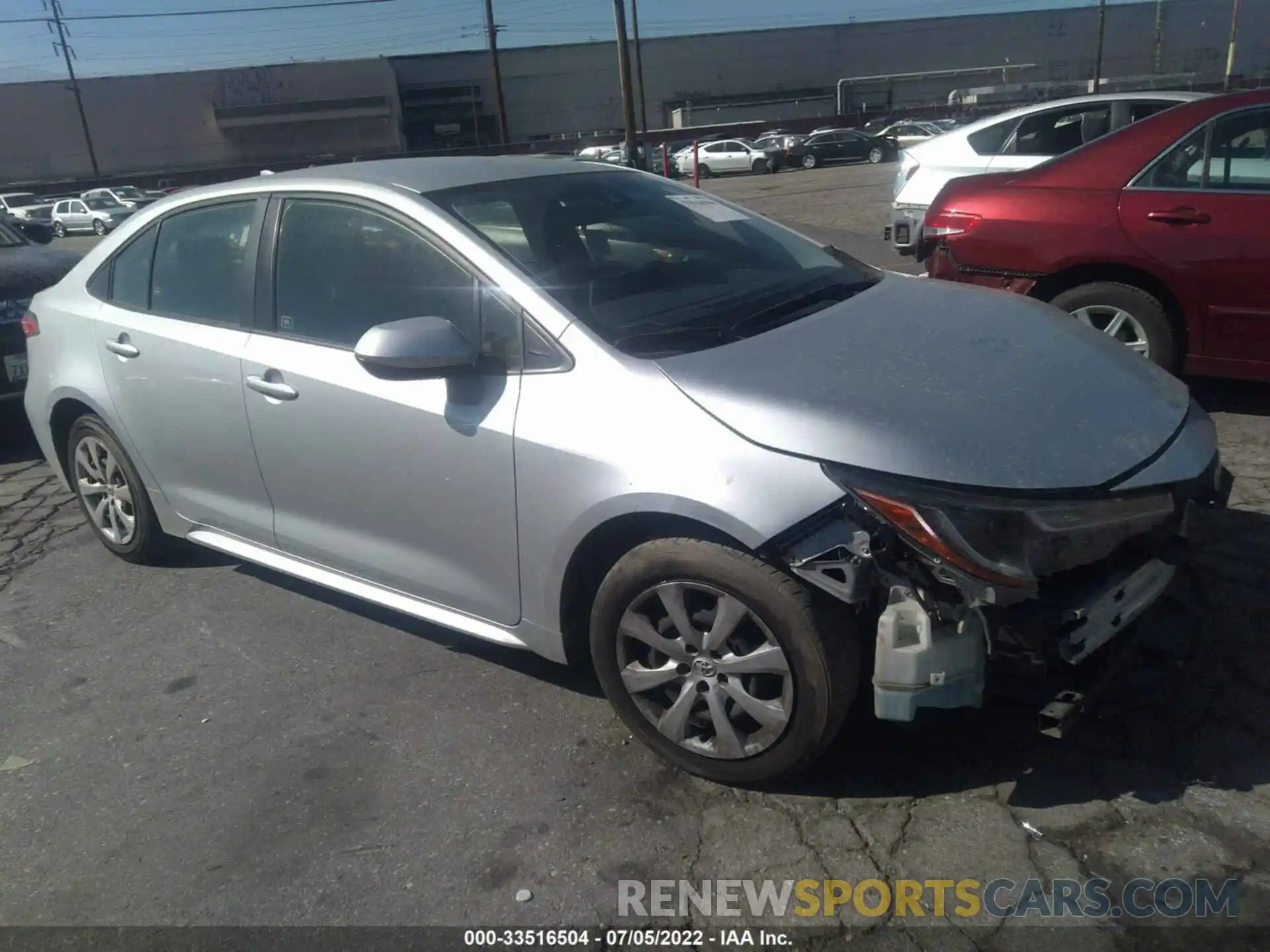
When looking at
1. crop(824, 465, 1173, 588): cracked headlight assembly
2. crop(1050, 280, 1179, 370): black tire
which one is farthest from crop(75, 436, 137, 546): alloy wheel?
crop(1050, 280, 1179, 370): black tire

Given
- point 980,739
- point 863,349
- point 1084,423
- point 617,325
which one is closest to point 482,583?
point 617,325

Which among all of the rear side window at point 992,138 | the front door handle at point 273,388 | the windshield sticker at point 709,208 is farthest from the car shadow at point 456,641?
the rear side window at point 992,138

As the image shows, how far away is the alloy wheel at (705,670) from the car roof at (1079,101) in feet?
21.9

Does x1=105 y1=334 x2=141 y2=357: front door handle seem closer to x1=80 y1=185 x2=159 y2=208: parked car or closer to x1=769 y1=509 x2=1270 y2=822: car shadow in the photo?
x1=769 y1=509 x2=1270 y2=822: car shadow

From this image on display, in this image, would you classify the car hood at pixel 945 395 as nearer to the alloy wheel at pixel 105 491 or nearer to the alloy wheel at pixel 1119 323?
the alloy wheel at pixel 1119 323

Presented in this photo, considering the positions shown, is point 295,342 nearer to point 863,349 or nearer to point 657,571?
point 657,571

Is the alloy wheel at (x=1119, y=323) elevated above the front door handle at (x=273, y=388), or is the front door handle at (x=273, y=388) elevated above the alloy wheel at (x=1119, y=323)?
the front door handle at (x=273, y=388)

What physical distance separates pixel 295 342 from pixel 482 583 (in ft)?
3.54

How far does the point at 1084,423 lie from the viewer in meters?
2.66

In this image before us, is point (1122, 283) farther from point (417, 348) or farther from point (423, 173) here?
point (417, 348)

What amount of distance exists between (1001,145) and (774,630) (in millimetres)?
7598

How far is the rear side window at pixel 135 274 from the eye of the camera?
13.7 feet

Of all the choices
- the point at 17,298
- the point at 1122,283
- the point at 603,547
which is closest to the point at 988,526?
the point at 603,547

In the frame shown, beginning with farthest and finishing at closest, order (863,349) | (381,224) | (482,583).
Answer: (381,224), (482,583), (863,349)
